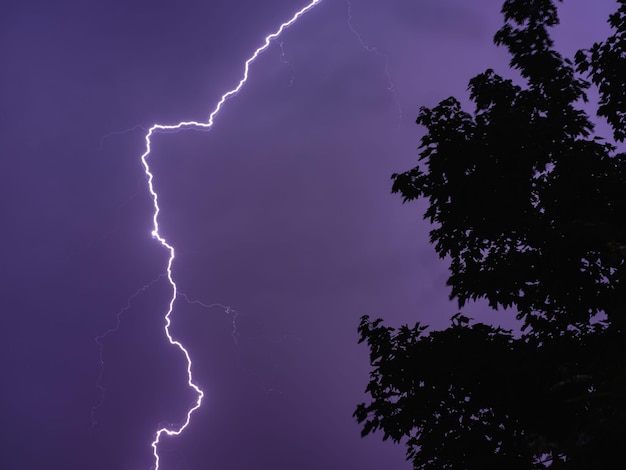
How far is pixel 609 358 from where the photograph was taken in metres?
2.96

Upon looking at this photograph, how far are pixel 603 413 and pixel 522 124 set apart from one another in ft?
10.6

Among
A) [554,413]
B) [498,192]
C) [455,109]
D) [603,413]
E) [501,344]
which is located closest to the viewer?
[603,413]

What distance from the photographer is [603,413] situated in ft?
5.25

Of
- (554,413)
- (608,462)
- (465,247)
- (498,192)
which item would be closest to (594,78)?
(498,192)

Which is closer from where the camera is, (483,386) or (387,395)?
(483,386)

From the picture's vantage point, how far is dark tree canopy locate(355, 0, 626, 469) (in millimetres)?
3598

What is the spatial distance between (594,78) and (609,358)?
10.8 ft

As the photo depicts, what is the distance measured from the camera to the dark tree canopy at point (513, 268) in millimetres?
3598

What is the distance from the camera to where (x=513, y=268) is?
4.10 meters

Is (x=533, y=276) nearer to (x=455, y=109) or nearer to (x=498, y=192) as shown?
(x=498, y=192)

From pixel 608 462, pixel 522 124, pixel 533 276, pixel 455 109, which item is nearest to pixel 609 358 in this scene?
pixel 533 276

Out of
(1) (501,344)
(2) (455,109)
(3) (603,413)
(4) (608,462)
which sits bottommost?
(4) (608,462)

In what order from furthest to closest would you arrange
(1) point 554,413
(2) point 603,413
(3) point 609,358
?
(1) point 554,413 < (3) point 609,358 < (2) point 603,413

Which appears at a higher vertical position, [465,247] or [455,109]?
[455,109]
